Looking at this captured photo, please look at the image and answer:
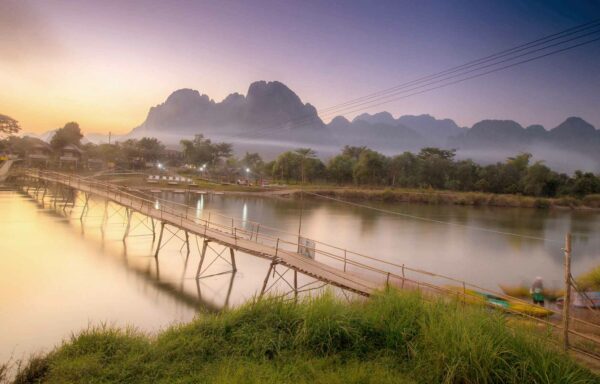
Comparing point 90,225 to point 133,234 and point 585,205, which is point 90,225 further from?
point 585,205

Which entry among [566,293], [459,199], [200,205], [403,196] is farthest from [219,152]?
[566,293]

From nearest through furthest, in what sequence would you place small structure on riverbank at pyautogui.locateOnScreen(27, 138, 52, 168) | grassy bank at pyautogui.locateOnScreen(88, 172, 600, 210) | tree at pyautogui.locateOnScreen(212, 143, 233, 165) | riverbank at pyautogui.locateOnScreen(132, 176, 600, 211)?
grassy bank at pyautogui.locateOnScreen(88, 172, 600, 210)
riverbank at pyautogui.locateOnScreen(132, 176, 600, 211)
small structure on riverbank at pyautogui.locateOnScreen(27, 138, 52, 168)
tree at pyautogui.locateOnScreen(212, 143, 233, 165)

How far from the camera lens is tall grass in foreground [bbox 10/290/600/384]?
19.3 ft

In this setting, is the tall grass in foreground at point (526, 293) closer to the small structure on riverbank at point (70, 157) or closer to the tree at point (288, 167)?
the tree at point (288, 167)

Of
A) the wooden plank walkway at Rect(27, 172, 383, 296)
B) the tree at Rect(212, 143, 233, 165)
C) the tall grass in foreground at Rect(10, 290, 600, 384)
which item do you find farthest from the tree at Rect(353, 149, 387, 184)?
the tall grass in foreground at Rect(10, 290, 600, 384)

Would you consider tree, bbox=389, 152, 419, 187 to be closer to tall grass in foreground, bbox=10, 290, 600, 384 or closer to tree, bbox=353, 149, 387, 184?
tree, bbox=353, 149, 387, 184

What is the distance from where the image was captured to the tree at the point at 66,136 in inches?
2795

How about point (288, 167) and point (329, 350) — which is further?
point (288, 167)

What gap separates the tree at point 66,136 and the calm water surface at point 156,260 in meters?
31.0

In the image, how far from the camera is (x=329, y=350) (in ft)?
23.2

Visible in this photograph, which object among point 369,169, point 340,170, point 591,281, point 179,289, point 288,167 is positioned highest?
point 369,169

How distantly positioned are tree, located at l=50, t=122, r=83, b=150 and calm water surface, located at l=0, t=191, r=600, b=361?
31.0 m

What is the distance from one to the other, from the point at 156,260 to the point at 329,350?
15971 millimetres

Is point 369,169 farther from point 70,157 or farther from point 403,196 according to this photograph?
point 70,157
